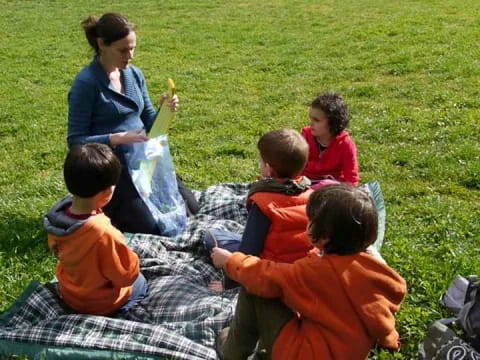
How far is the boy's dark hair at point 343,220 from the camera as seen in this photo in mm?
2641

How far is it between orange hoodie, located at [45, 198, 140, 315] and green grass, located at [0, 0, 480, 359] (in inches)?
33.7

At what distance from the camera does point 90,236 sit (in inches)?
127

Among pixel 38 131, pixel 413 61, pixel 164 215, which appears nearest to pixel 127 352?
pixel 164 215

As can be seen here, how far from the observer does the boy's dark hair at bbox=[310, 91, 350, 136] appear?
4605mm

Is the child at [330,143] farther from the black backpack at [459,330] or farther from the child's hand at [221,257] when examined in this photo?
the child's hand at [221,257]

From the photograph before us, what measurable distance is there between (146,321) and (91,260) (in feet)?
2.02

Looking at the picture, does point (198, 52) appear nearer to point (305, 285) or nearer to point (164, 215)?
point (164, 215)

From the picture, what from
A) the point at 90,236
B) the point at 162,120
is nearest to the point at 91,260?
the point at 90,236

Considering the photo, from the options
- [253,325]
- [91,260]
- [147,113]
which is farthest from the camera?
[147,113]

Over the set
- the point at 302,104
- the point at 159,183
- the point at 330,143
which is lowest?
the point at 302,104

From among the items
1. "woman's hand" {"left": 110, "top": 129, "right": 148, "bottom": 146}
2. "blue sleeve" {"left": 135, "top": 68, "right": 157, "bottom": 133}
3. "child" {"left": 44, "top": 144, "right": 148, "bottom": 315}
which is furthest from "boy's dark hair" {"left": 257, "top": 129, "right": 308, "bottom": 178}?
"blue sleeve" {"left": 135, "top": 68, "right": 157, "bottom": 133}

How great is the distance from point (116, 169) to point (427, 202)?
9.83ft

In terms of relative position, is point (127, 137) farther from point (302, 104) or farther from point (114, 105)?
point (302, 104)

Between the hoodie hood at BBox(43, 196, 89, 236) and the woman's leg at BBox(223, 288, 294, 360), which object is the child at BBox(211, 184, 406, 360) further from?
the hoodie hood at BBox(43, 196, 89, 236)
